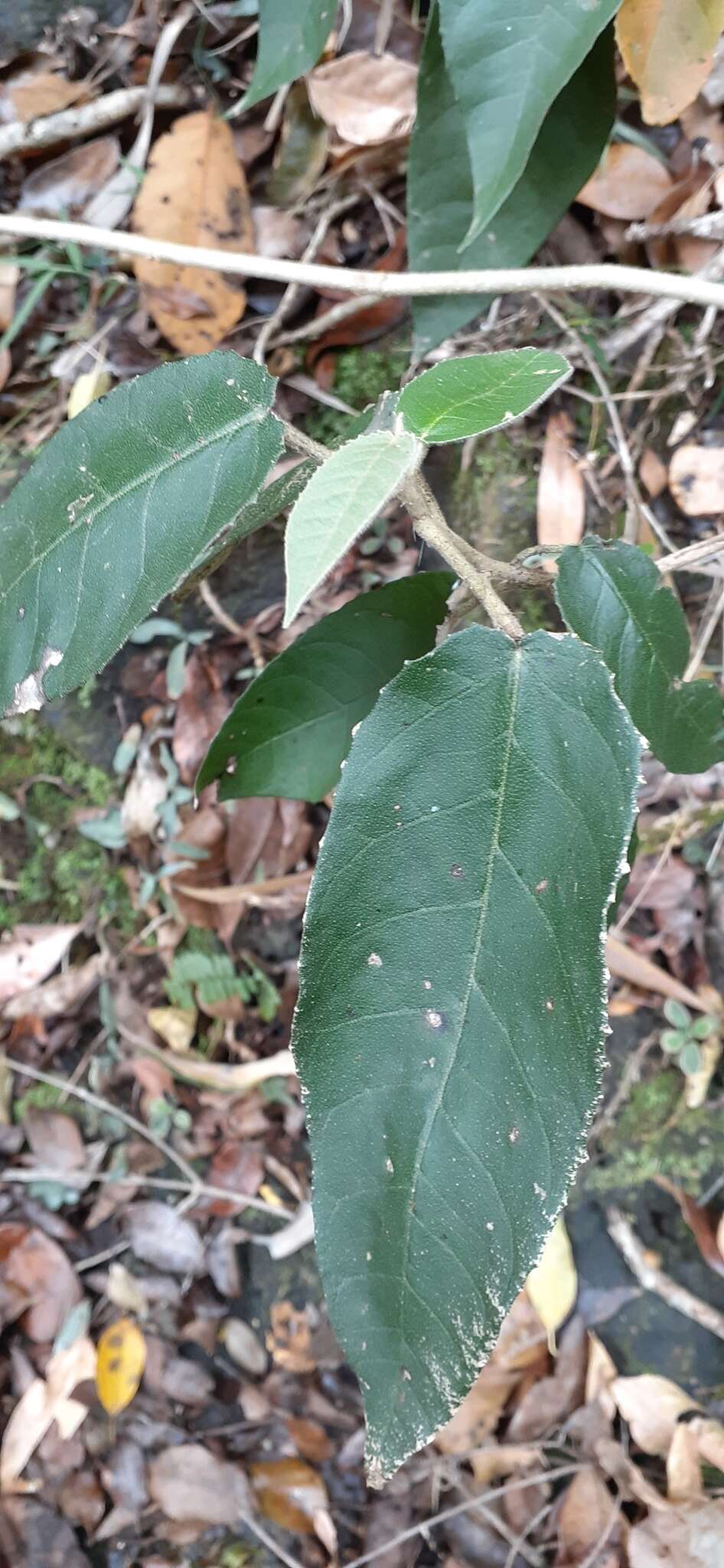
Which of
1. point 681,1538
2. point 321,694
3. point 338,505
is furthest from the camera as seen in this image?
point 681,1538

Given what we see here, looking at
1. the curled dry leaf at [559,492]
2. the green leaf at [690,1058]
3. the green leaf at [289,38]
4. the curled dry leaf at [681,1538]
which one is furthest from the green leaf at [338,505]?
the curled dry leaf at [681,1538]

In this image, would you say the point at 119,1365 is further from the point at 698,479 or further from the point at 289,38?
the point at 289,38

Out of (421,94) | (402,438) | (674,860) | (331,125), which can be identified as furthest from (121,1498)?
(331,125)

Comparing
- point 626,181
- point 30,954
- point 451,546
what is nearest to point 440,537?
point 451,546

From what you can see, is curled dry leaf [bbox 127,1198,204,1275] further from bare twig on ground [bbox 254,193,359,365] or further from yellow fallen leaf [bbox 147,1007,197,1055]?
bare twig on ground [bbox 254,193,359,365]

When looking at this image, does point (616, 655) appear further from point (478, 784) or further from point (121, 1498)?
point (121, 1498)

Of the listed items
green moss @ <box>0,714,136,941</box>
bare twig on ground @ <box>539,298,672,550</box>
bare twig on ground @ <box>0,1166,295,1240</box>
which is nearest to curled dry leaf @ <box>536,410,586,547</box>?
bare twig on ground @ <box>539,298,672,550</box>
